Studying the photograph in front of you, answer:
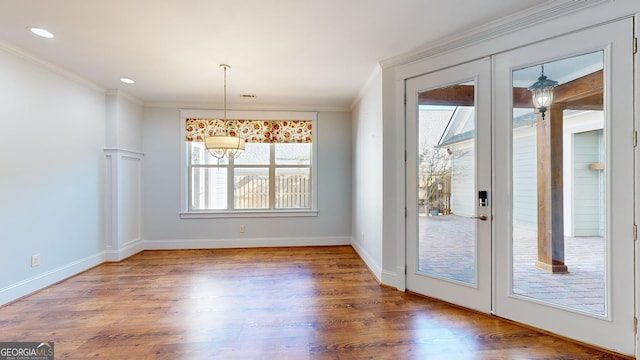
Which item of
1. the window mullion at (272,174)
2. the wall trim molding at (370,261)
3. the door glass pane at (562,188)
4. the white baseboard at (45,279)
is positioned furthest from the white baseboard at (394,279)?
the white baseboard at (45,279)

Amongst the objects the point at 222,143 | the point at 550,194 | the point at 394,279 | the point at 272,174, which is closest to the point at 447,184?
the point at 550,194

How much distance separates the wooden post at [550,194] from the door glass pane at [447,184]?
1.62ft

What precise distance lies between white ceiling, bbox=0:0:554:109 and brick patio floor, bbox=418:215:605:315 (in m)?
1.85

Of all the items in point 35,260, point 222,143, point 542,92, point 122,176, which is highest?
point 542,92

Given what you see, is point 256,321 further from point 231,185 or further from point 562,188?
point 231,185

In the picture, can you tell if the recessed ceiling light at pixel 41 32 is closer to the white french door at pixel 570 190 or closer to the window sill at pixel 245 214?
the window sill at pixel 245 214

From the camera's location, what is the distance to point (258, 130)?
5.04 meters

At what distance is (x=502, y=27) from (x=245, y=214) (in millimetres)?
4390

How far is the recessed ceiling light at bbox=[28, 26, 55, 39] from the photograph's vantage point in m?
2.47

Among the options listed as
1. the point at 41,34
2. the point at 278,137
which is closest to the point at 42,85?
the point at 41,34

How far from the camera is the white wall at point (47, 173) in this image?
279cm

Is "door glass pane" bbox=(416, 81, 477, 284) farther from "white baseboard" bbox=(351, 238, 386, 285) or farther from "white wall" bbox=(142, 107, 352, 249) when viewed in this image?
"white wall" bbox=(142, 107, 352, 249)

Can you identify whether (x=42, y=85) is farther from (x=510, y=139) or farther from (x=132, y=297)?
(x=510, y=139)

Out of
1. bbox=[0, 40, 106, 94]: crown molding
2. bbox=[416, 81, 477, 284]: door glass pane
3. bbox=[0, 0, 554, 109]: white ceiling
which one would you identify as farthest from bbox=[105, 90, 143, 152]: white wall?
bbox=[416, 81, 477, 284]: door glass pane
